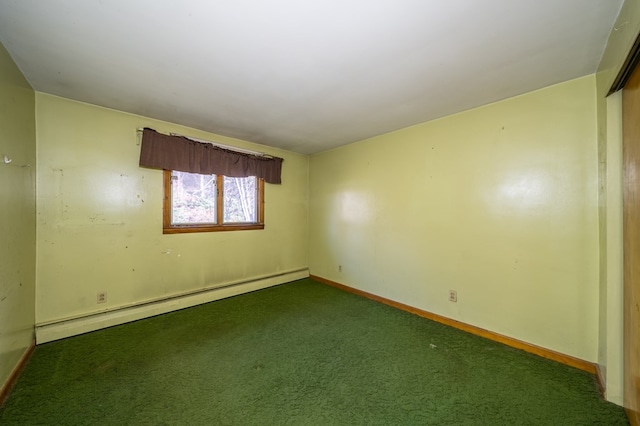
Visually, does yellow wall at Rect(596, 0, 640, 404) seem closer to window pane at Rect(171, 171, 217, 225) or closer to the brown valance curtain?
the brown valance curtain

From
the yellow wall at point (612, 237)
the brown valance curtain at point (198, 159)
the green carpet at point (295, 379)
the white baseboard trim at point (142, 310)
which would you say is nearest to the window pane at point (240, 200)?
the brown valance curtain at point (198, 159)

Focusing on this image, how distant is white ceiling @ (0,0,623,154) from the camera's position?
4.26 feet

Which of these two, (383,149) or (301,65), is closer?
(301,65)

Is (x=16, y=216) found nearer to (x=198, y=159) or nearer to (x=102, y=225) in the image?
(x=102, y=225)

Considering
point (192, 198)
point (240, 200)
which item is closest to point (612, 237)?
point (240, 200)

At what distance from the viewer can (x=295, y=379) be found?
1.77m

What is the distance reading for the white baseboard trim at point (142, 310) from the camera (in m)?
2.26

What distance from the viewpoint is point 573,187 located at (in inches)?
77.4

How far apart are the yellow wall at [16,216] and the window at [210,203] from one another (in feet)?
3.53

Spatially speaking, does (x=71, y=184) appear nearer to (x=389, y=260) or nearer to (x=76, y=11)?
(x=76, y=11)

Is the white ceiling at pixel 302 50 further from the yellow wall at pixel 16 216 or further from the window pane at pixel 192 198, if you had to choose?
the window pane at pixel 192 198

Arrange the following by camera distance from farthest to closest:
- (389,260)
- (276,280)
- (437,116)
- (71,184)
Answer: (276,280) → (389,260) → (437,116) → (71,184)

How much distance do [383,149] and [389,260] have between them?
150cm

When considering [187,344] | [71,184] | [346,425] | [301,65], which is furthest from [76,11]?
[346,425]
